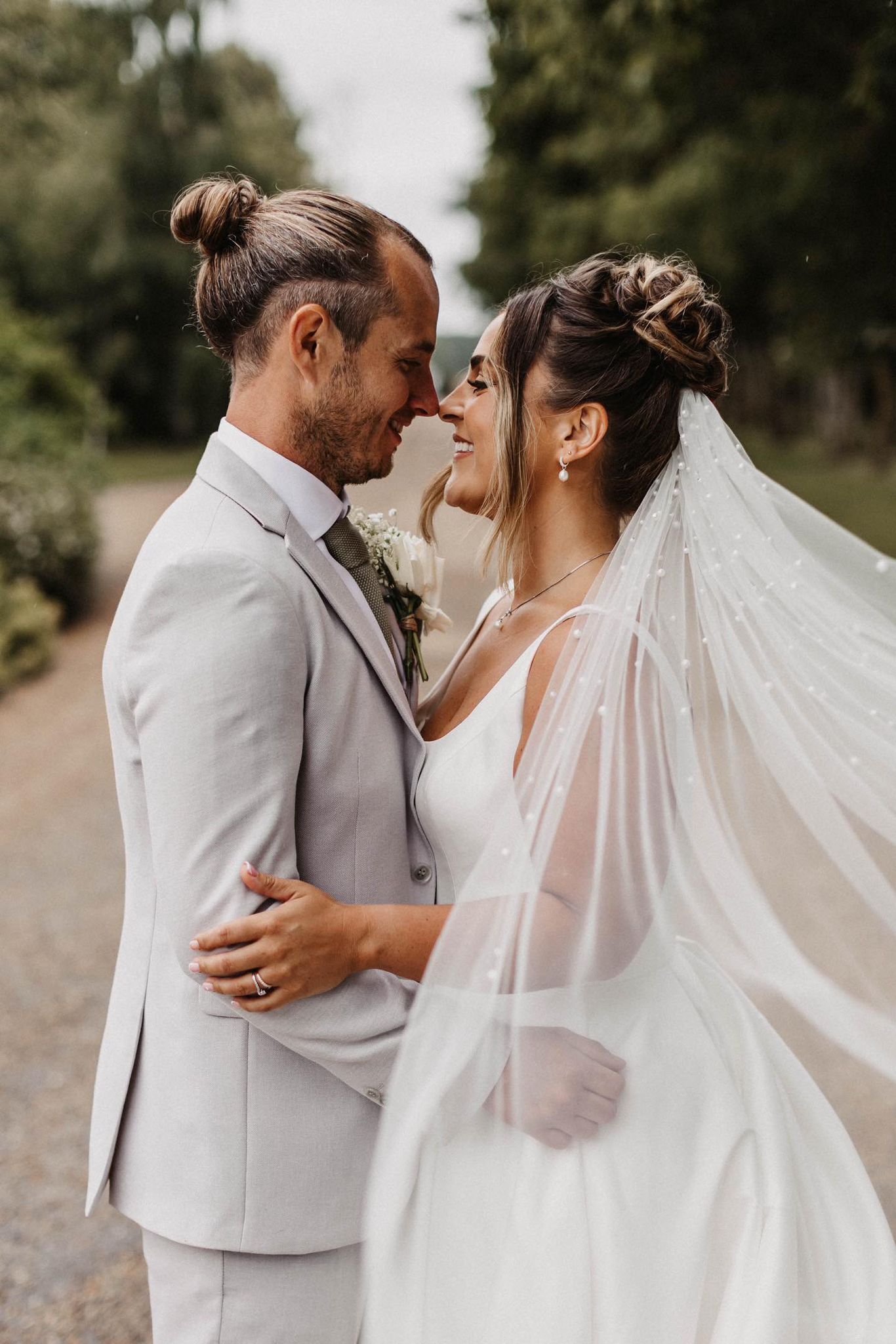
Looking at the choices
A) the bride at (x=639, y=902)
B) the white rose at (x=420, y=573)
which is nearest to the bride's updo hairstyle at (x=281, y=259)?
the bride at (x=639, y=902)

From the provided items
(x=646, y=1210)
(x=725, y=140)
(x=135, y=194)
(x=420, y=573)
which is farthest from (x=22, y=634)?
(x=135, y=194)

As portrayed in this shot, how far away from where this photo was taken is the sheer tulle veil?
174 cm

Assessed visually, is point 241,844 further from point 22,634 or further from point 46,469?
point 46,469

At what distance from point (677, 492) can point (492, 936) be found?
0.90m

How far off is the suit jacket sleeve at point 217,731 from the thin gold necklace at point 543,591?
28.1 inches

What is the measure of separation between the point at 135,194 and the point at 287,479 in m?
27.6

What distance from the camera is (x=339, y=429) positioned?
1.89 metres

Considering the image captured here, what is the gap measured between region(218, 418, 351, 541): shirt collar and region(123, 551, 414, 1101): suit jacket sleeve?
0.23 metres

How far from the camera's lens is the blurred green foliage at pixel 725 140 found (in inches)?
280

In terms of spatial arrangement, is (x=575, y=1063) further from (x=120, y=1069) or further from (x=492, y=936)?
(x=120, y=1069)

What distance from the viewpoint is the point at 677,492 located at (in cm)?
213

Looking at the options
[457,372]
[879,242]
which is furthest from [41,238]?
[457,372]

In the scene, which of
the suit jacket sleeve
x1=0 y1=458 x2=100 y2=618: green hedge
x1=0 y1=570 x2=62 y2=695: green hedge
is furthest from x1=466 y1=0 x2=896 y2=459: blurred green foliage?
x1=0 y1=570 x2=62 y2=695: green hedge

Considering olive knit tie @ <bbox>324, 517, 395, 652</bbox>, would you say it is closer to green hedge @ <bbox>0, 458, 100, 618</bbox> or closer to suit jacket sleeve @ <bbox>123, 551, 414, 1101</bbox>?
suit jacket sleeve @ <bbox>123, 551, 414, 1101</bbox>
